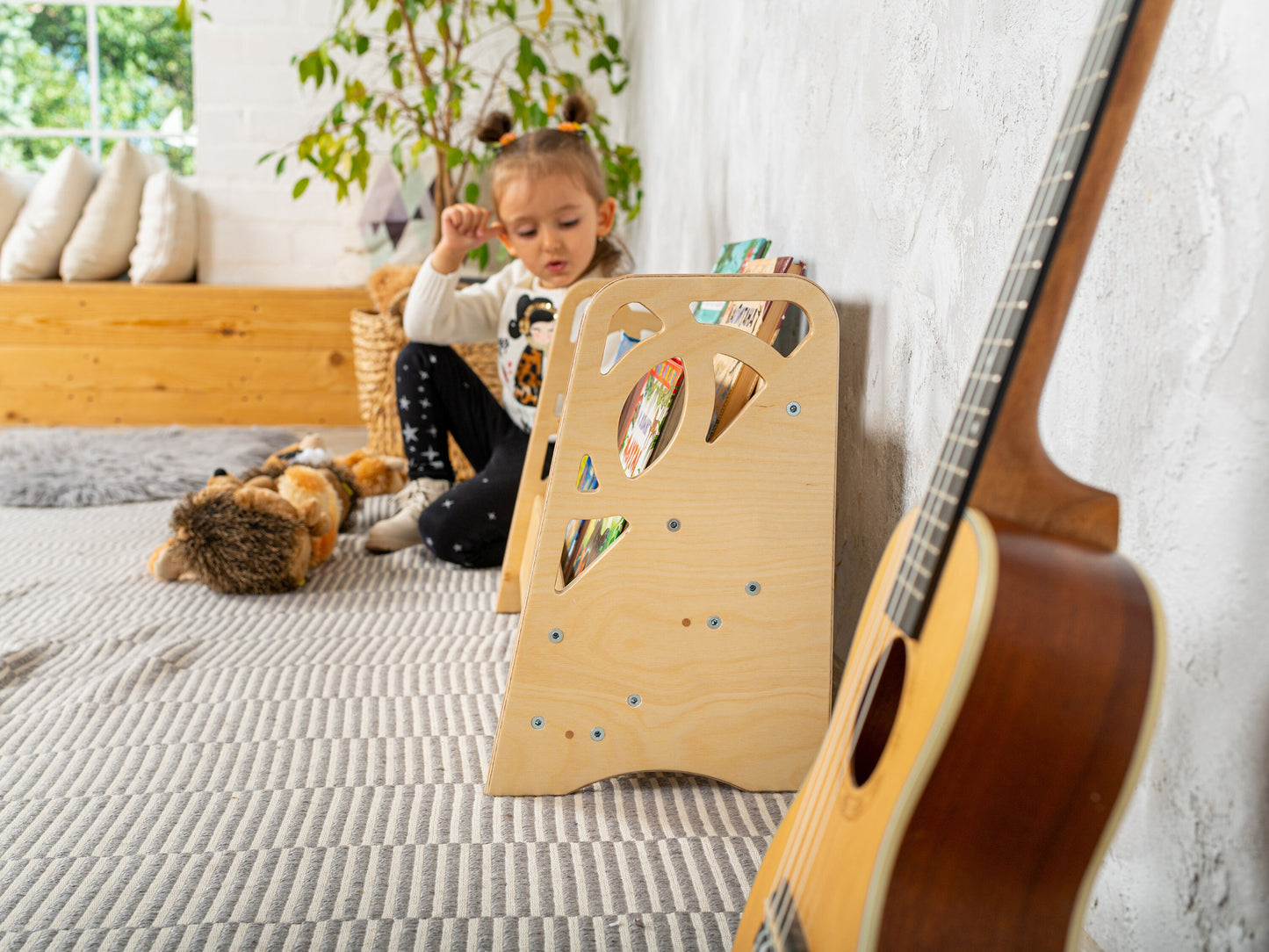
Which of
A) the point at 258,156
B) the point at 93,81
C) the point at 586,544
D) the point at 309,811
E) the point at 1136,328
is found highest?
the point at 93,81

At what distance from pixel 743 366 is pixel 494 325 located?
3.06 feet

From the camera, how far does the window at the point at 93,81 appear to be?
10.1ft

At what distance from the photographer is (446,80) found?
2.16m

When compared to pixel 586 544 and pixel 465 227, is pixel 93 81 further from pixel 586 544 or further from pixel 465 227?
pixel 586 544

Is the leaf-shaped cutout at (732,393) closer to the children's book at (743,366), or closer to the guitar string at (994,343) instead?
the children's book at (743,366)

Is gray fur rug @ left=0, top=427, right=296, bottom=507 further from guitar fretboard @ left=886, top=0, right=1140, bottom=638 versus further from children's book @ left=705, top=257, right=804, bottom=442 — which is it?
guitar fretboard @ left=886, top=0, right=1140, bottom=638

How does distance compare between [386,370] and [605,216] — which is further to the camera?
[386,370]

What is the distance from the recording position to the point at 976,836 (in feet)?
1.37

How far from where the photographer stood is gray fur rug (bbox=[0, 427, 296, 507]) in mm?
1969

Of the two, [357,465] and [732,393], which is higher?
[732,393]

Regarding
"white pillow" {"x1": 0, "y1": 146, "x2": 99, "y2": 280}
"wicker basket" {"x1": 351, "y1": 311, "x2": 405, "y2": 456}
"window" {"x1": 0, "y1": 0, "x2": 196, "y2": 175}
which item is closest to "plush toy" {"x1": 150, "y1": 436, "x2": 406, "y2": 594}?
"wicker basket" {"x1": 351, "y1": 311, "x2": 405, "y2": 456}

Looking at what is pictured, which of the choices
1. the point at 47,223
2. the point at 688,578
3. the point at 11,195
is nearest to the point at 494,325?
the point at 688,578

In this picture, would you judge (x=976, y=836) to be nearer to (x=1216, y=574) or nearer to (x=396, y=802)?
(x=1216, y=574)

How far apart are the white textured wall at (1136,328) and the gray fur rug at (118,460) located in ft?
5.26
